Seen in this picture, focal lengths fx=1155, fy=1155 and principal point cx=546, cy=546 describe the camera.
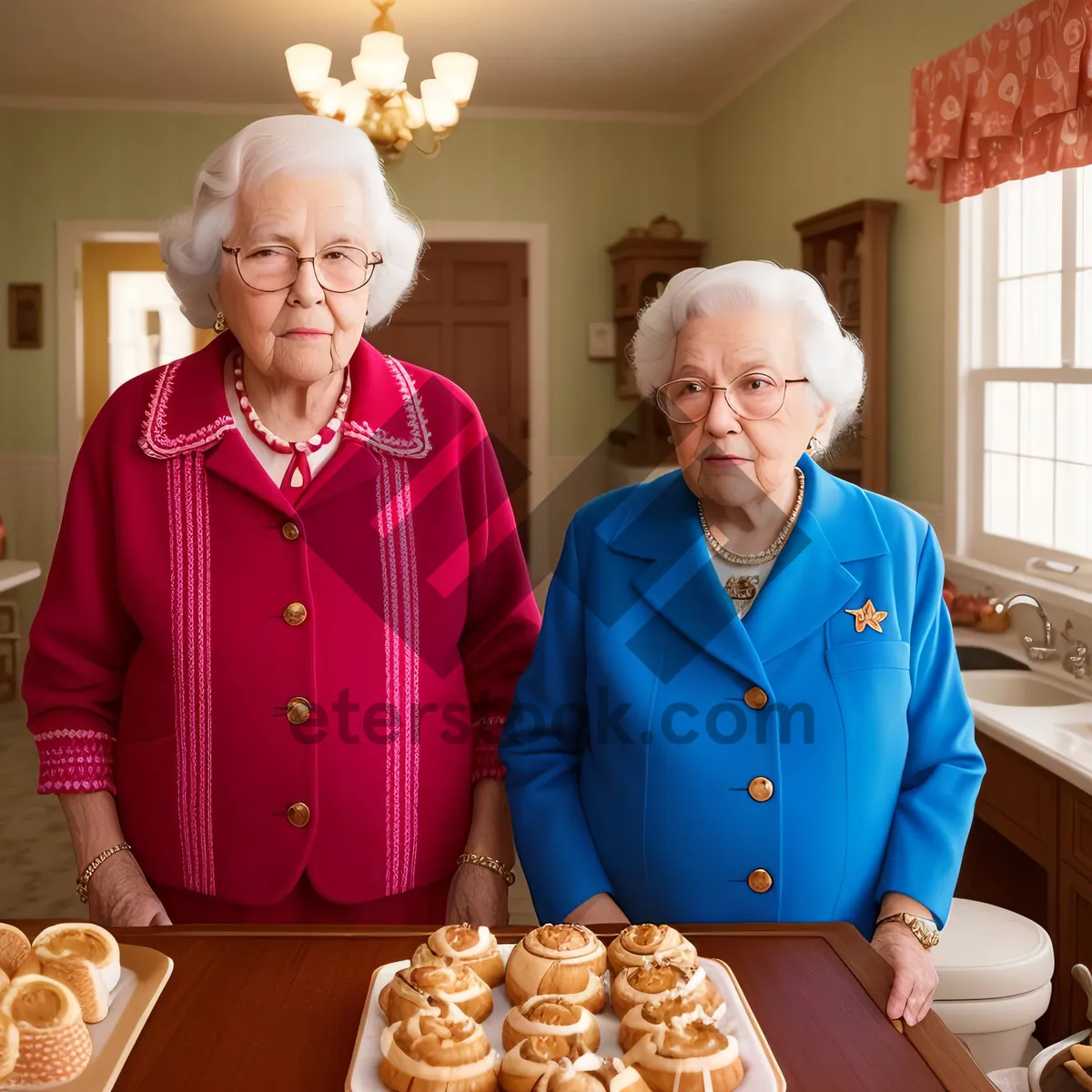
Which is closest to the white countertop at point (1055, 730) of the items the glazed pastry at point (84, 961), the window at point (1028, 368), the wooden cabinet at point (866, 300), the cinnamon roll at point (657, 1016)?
the window at point (1028, 368)

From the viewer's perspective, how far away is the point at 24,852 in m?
3.96

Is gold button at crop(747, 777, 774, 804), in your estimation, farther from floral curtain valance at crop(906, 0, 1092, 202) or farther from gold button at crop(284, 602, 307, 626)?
floral curtain valance at crop(906, 0, 1092, 202)

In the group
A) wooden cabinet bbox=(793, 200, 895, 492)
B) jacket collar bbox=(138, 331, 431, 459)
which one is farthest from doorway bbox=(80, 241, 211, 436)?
jacket collar bbox=(138, 331, 431, 459)

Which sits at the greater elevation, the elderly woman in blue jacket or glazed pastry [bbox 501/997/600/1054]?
the elderly woman in blue jacket

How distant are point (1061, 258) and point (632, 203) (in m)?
3.72

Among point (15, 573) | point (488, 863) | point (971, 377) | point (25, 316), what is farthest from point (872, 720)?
point (25, 316)

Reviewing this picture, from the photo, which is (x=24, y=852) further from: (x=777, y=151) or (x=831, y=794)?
(x=777, y=151)

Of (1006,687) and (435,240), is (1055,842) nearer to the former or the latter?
(1006,687)

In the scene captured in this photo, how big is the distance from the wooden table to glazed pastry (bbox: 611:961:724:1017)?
6 centimetres

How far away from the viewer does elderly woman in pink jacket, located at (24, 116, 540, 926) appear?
1.38m

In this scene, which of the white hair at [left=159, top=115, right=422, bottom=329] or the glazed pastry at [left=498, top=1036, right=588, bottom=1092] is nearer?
the glazed pastry at [left=498, top=1036, right=588, bottom=1092]

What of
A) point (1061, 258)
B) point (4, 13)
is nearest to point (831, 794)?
point (1061, 258)

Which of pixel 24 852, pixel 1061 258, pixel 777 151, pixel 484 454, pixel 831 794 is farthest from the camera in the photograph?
pixel 777 151

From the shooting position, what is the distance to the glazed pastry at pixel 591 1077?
82 centimetres
